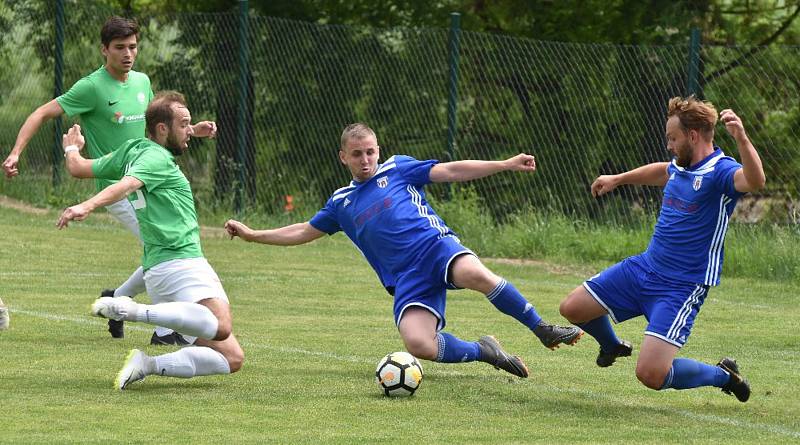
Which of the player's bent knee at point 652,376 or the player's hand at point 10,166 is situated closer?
the player's bent knee at point 652,376

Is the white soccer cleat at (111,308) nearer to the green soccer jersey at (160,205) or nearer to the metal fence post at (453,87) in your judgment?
the green soccer jersey at (160,205)

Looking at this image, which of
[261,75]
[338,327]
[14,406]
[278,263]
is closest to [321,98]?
[261,75]

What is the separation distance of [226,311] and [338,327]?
8.94 feet

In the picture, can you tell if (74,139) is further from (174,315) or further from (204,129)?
(174,315)

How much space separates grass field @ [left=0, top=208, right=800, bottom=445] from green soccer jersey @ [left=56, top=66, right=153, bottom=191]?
4.30ft

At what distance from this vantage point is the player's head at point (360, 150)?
8516 millimetres

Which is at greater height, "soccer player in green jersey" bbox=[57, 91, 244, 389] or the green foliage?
"soccer player in green jersey" bbox=[57, 91, 244, 389]

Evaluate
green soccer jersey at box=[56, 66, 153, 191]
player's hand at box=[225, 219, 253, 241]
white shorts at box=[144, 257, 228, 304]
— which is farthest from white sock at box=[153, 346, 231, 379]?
green soccer jersey at box=[56, 66, 153, 191]

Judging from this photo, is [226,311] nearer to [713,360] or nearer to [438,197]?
[713,360]

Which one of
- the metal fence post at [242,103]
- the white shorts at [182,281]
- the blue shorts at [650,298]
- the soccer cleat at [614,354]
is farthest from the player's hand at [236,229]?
the metal fence post at [242,103]

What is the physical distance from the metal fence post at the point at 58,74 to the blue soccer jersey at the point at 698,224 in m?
12.8

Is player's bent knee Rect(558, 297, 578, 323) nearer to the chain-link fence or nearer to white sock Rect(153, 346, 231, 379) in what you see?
white sock Rect(153, 346, 231, 379)

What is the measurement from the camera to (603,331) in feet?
27.6

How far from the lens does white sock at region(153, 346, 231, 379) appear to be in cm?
787
